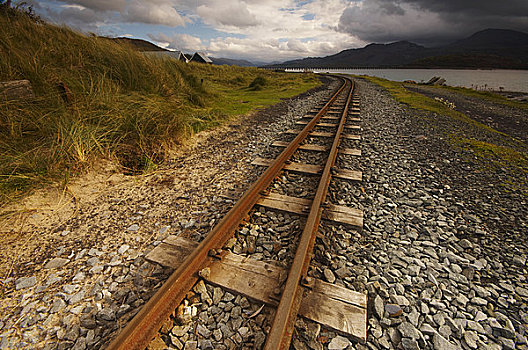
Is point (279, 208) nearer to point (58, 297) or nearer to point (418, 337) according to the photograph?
point (418, 337)

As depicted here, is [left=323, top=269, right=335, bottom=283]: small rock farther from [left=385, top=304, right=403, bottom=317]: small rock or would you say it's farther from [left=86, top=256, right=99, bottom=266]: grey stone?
[left=86, top=256, right=99, bottom=266]: grey stone

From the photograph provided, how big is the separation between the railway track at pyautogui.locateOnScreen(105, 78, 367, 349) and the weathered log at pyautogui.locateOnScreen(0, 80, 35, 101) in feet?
11.5

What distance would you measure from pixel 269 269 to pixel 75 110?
431 centimetres

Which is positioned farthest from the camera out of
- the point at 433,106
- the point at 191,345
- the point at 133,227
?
the point at 433,106

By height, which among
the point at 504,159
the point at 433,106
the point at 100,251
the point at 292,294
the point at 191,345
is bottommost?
the point at 191,345

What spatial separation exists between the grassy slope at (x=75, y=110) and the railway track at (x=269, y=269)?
225 cm

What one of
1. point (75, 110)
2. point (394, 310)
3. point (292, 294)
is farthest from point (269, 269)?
point (75, 110)

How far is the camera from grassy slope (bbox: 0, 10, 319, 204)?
10.5 feet

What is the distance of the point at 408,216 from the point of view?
2.79 metres

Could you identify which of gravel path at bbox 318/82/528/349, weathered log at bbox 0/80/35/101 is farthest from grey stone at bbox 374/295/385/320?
weathered log at bbox 0/80/35/101

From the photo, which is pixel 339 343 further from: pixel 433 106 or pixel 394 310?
pixel 433 106

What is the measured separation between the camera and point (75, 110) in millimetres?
3984

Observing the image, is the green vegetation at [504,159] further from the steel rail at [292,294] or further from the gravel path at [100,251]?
the gravel path at [100,251]

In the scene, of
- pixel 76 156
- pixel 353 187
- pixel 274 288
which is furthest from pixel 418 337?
pixel 76 156
